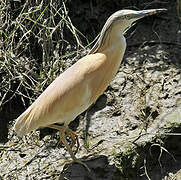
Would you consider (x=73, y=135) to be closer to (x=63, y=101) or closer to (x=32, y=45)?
(x=63, y=101)

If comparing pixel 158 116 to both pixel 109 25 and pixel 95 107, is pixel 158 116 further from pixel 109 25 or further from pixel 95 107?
pixel 109 25

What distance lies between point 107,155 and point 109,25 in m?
1.01

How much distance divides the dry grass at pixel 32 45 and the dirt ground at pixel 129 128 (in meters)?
0.24

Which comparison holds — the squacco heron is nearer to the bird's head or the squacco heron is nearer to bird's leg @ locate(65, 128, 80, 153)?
the bird's head

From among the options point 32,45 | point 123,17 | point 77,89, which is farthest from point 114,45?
point 32,45

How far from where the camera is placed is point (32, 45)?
14.1 feet

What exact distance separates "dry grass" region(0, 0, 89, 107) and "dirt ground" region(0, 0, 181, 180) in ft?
0.78

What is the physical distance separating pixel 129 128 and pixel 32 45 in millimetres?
1526

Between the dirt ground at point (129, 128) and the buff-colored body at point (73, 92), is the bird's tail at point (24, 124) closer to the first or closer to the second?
the buff-colored body at point (73, 92)

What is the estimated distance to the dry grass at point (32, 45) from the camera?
156 inches

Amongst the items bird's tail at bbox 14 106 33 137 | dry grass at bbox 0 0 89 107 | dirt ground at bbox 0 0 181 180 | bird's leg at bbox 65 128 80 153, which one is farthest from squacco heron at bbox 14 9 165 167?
dry grass at bbox 0 0 89 107

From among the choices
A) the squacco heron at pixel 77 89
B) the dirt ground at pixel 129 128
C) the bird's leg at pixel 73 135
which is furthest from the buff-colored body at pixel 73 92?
the dirt ground at pixel 129 128

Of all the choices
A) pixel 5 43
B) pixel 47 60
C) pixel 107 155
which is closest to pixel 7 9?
pixel 5 43

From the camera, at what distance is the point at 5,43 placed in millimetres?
4266
